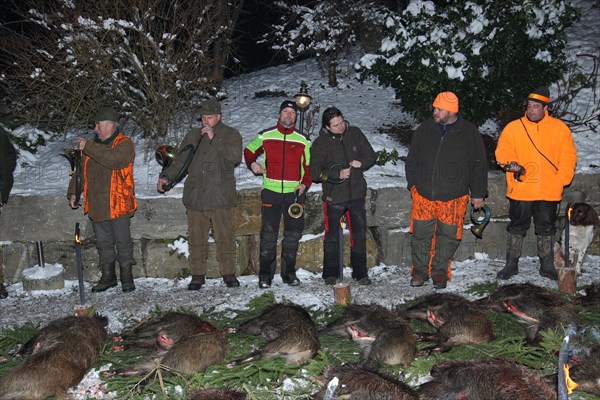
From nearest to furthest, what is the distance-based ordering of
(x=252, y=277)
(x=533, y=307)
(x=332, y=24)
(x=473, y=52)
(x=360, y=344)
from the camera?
(x=360, y=344) → (x=533, y=307) → (x=252, y=277) → (x=473, y=52) → (x=332, y=24)

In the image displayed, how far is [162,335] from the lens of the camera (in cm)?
450

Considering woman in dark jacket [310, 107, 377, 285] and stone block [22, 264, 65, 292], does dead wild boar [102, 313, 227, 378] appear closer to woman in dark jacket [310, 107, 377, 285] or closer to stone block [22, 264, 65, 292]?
woman in dark jacket [310, 107, 377, 285]

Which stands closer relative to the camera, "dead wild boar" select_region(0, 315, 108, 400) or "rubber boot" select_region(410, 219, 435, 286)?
"dead wild boar" select_region(0, 315, 108, 400)

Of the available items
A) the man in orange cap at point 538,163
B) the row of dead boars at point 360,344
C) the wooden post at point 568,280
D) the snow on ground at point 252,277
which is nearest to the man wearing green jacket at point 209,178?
the snow on ground at point 252,277

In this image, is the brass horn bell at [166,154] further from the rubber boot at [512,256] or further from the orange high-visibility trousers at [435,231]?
the rubber boot at [512,256]

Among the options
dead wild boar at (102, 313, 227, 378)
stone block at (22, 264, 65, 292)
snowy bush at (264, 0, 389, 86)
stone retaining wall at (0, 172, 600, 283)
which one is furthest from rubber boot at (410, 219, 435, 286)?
snowy bush at (264, 0, 389, 86)

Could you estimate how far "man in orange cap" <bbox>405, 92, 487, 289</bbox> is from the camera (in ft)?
20.7

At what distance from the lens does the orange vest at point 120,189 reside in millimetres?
6320

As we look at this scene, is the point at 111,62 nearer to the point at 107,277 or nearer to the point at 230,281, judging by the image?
the point at 107,277

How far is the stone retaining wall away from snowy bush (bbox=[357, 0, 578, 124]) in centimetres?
128

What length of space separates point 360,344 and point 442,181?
7.67 feet

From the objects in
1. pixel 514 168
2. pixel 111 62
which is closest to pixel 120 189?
pixel 111 62

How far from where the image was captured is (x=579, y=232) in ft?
22.0

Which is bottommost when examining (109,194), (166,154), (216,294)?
(216,294)
